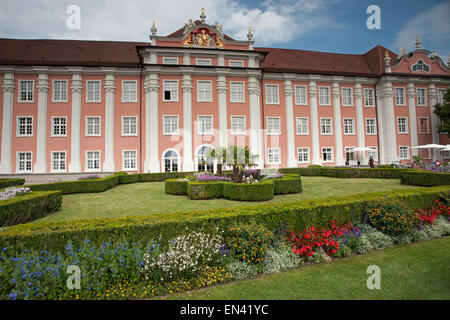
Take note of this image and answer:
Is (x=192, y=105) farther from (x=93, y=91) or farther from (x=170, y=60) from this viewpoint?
(x=93, y=91)

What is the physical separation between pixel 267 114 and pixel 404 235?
22256 millimetres

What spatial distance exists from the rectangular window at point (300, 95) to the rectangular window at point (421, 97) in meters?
16.1

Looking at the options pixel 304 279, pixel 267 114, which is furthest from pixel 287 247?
pixel 267 114

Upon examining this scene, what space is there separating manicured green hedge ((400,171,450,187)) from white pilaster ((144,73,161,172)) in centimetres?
2074

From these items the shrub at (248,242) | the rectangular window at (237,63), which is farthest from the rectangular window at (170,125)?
the shrub at (248,242)

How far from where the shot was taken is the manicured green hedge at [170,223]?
398 cm

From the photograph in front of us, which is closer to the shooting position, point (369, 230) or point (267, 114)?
point (369, 230)

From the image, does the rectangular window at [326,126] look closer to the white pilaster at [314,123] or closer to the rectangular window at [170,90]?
the white pilaster at [314,123]

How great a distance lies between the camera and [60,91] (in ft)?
76.7

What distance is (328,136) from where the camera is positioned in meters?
27.6

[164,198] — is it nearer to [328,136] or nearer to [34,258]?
[34,258]

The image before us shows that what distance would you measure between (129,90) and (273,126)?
56.6 ft

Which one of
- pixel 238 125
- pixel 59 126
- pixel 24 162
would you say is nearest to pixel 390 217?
pixel 238 125

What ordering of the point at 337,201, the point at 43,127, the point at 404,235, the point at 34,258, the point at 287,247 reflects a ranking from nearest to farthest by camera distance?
the point at 34,258
the point at 287,247
the point at 404,235
the point at 337,201
the point at 43,127
